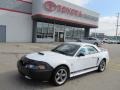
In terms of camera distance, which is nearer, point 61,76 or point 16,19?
point 61,76

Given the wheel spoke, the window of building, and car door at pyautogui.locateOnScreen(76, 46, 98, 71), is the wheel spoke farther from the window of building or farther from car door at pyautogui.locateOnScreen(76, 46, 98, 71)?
the window of building

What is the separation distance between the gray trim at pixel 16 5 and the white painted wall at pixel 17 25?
693 mm

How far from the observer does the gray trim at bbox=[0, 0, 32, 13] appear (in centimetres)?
2242

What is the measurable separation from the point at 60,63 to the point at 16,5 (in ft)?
65.3

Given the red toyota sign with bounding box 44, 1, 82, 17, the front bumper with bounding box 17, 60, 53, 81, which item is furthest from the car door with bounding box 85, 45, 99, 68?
the red toyota sign with bounding box 44, 1, 82, 17

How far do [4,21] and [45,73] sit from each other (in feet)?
63.3

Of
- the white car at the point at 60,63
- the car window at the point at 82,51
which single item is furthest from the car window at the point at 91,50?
the car window at the point at 82,51

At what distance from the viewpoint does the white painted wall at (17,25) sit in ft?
74.8

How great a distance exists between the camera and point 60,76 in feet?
18.7

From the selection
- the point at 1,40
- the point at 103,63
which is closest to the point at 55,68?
the point at 103,63

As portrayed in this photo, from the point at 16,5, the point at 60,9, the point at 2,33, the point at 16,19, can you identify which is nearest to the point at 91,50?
the point at 2,33

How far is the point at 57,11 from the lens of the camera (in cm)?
2636

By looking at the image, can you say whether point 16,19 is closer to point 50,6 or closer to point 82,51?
point 50,6

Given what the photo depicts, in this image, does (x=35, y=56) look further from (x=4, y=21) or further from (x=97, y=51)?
(x=4, y=21)
